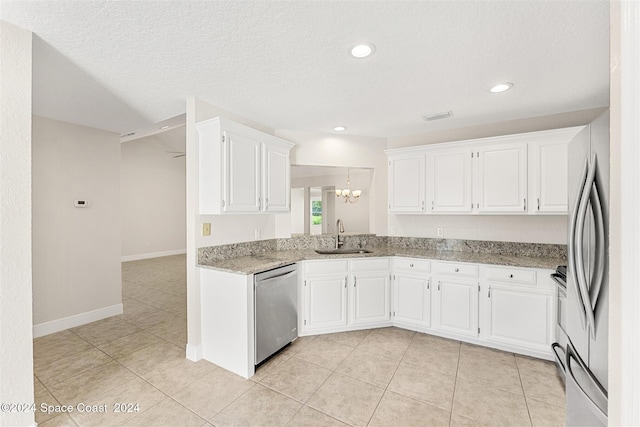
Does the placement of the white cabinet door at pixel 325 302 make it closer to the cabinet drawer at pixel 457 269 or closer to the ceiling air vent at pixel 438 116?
the cabinet drawer at pixel 457 269

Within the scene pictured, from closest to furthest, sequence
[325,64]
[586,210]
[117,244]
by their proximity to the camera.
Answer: [586,210]
[325,64]
[117,244]

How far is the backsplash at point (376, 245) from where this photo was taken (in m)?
3.11

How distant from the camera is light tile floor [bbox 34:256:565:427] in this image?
1999 millimetres

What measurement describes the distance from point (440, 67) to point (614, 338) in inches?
80.9

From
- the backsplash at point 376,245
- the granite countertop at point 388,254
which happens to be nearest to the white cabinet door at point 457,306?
the granite countertop at point 388,254

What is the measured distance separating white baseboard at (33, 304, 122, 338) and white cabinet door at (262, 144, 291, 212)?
273 cm

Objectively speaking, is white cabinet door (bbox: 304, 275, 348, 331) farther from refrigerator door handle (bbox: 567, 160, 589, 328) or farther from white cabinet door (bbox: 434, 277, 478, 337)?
refrigerator door handle (bbox: 567, 160, 589, 328)

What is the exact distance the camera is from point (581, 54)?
1.99 meters

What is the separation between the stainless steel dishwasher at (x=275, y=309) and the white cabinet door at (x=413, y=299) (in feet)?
4.08

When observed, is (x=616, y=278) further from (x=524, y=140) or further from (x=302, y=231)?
(x=302, y=231)

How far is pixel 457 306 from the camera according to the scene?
310cm

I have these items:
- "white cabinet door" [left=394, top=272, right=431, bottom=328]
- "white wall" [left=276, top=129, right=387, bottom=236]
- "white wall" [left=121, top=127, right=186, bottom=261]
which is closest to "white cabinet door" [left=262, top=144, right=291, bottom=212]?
"white wall" [left=276, top=129, right=387, bottom=236]

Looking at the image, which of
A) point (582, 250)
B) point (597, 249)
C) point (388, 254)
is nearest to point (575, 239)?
point (582, 250)

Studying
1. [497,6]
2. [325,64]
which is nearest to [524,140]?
[497,6]
